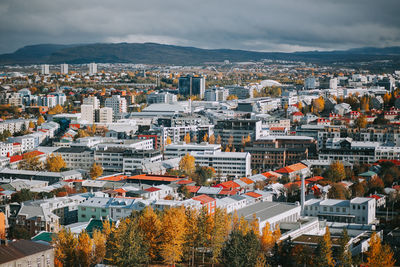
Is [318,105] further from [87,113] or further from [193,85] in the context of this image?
[193,85]

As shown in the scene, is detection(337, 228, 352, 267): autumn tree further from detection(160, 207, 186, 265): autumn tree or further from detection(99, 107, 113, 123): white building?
detection(99, 107, 113, 123): white building

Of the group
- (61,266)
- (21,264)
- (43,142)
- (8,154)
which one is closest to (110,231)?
(61,266)

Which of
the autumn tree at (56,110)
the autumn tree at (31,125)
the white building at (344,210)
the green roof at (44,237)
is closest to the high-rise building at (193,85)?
the autumn tree at (56,110)

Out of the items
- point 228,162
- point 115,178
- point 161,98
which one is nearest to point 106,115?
point 161,98

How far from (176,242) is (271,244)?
1665 millimetres

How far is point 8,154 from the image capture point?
22828 mm

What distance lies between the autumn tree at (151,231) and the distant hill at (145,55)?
276ft

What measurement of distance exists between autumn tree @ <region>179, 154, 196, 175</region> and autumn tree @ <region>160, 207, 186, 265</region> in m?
8.21

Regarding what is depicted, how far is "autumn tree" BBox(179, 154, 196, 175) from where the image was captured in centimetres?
1911

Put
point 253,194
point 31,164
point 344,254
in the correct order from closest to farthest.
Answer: point 344,254
point 253,194
point 31,164

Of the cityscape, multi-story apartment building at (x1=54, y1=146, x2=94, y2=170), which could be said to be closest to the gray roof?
the cityscape

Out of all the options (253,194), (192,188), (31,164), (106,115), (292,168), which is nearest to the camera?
(253,194)

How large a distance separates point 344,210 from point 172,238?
5.32 metres

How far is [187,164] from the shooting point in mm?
19328
